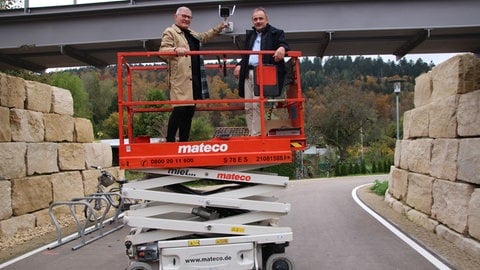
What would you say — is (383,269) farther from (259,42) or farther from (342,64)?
(342,64)

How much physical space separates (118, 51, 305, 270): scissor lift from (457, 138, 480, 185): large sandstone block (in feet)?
11.8

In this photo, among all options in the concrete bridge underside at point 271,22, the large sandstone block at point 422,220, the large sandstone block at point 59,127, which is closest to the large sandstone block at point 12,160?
the large sandstone block at point 59,127

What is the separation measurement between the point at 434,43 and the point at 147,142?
296 inches

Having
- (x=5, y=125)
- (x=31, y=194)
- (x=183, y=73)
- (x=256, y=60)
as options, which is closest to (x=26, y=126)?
(x=5, y=125)

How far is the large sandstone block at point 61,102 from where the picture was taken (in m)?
13.8

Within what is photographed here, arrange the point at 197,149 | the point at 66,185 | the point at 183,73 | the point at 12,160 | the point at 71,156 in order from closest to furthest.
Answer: the point at 197,149
the point at 183,73
the point at 12,160
the point at 66,185
the point at 71,156

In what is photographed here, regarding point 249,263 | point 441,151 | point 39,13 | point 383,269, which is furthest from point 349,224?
point 39,13

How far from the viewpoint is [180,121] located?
22.5 ft

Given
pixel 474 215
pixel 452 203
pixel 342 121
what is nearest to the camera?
pixel 474 215

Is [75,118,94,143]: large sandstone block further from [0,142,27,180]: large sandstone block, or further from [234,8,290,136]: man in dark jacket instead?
[234,8,290,136]: man in dark jacket

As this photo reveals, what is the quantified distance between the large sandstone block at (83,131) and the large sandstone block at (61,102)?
567 mm

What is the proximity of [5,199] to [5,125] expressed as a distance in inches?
66.3

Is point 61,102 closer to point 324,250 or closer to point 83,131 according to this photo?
point 83,131

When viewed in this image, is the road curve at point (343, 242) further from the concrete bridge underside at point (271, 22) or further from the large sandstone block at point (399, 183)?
the concrete bridge underside at point (271, 22)
